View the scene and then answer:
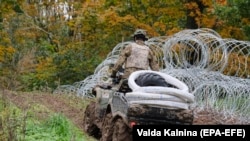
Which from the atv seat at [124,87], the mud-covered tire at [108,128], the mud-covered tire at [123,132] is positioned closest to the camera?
the mud-covered tire at [123,132]

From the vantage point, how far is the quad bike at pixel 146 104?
7016 mm

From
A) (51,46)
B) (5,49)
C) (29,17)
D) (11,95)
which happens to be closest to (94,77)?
(11,95)

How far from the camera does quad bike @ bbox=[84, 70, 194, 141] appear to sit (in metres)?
7.02

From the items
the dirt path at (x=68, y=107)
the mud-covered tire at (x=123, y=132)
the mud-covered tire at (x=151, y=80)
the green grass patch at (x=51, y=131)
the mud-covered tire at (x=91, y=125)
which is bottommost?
the dirt path at (x=68, y=107)

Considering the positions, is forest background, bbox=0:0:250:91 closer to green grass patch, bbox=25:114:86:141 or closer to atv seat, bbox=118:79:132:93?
atv seat, bbox=118:79:132:93

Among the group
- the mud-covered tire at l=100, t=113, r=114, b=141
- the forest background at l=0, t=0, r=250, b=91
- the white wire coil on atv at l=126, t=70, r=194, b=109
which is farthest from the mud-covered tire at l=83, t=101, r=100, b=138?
the forest background at l=0, t=0, r=250, b=91

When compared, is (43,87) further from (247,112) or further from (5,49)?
(247,112)

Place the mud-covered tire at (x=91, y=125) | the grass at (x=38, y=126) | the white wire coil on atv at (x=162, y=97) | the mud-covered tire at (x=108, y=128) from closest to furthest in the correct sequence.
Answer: the grass at (x=38, y=126) < the white wire coil on atv at (x=162, y=97) < the mud-covered tire at (x=108, y=128) < the mud-covered tire at (x=91, y=125)

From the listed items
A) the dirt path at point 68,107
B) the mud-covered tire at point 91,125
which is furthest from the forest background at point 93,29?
the mud-covered tire at point 91,125

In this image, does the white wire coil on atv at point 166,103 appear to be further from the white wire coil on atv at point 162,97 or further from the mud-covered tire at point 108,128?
the mud-covered tire at point 108,128

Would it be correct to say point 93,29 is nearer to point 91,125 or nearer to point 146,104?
point 91,125

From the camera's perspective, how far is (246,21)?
44.3 ft

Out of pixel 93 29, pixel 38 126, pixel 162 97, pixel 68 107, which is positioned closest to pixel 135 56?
pixel 162 97

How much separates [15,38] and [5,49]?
539 centimetres
